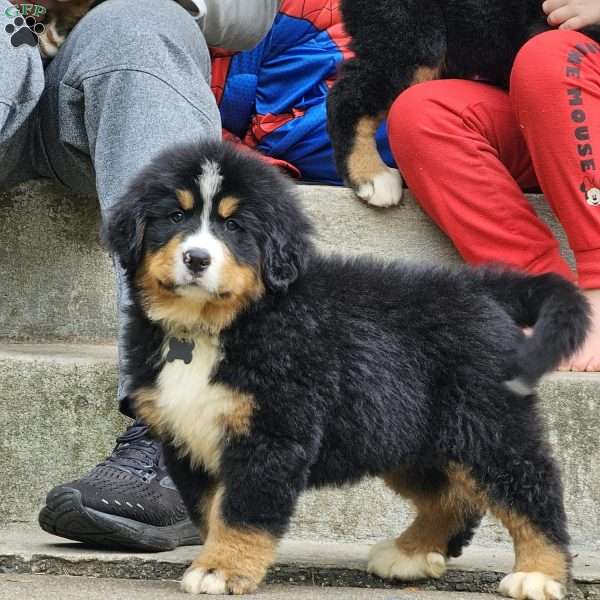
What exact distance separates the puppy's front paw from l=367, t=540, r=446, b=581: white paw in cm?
43

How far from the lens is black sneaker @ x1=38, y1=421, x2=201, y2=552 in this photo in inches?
96.8

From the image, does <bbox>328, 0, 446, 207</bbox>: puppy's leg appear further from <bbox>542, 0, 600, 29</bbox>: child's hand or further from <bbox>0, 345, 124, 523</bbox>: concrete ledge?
<bbox>0, 345, 124, 523</bbox>: concrete ledge

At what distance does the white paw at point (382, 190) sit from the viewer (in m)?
3.40

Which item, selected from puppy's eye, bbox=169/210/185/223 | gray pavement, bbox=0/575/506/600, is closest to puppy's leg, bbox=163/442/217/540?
gray pavement, bbox=0/575/506/600

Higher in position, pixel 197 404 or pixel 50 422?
pixel 197 404

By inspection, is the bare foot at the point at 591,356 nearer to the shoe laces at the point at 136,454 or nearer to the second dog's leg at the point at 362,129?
the second dog's leg at the point at 362,129

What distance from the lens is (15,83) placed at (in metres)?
2.85

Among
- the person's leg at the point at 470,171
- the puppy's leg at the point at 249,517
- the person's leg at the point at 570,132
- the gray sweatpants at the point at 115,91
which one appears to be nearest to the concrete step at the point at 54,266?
the person's leg at the point at 470,171

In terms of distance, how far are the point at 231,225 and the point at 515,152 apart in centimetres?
138

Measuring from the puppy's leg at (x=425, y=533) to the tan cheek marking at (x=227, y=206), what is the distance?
684mm

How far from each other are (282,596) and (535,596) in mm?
498

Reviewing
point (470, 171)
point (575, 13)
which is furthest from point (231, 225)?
point (575, 13)

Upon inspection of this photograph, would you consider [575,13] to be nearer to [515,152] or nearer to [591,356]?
[515,152]

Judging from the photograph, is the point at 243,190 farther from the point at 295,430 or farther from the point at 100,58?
the point at 100,58
